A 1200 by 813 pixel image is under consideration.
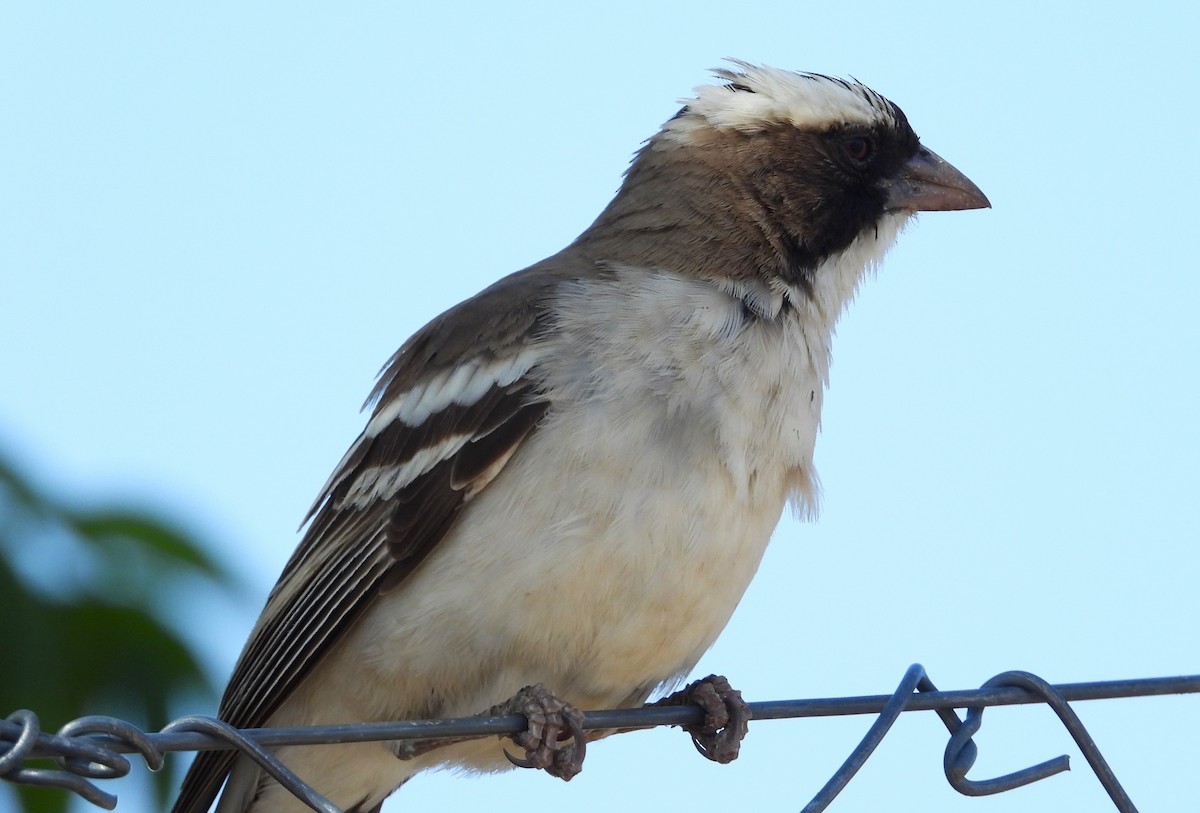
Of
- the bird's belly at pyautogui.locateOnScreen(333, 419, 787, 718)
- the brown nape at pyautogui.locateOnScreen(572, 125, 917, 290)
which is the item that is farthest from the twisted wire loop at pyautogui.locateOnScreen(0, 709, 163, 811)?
the brown nape at pyautogui.locateOnScreen(572, 125, 917, 290)

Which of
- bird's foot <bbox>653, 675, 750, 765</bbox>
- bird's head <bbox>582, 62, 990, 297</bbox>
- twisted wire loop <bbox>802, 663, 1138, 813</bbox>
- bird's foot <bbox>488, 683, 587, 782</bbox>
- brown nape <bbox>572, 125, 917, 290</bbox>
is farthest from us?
bird's head <bbox>582, 62, 990, 297</bbox>

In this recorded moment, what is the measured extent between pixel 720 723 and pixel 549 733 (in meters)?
0.71

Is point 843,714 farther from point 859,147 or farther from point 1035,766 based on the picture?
point 859,147

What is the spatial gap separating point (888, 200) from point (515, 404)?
1.88m

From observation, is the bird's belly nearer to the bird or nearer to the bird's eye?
the bird

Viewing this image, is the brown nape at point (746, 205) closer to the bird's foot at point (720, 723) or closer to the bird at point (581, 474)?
the bird at point (581, 474)

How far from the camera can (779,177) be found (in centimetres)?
565

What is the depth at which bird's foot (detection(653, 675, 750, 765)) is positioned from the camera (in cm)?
478

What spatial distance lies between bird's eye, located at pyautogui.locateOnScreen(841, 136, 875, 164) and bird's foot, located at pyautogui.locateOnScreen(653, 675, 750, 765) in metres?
2.15

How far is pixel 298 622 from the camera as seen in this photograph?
16.3 ft

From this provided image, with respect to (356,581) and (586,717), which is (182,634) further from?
(586,717)

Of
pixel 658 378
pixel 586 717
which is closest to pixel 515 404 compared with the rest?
pixel 658 378

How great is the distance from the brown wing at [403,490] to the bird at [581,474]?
1 cm

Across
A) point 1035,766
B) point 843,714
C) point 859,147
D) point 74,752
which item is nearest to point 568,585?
point 843,714
